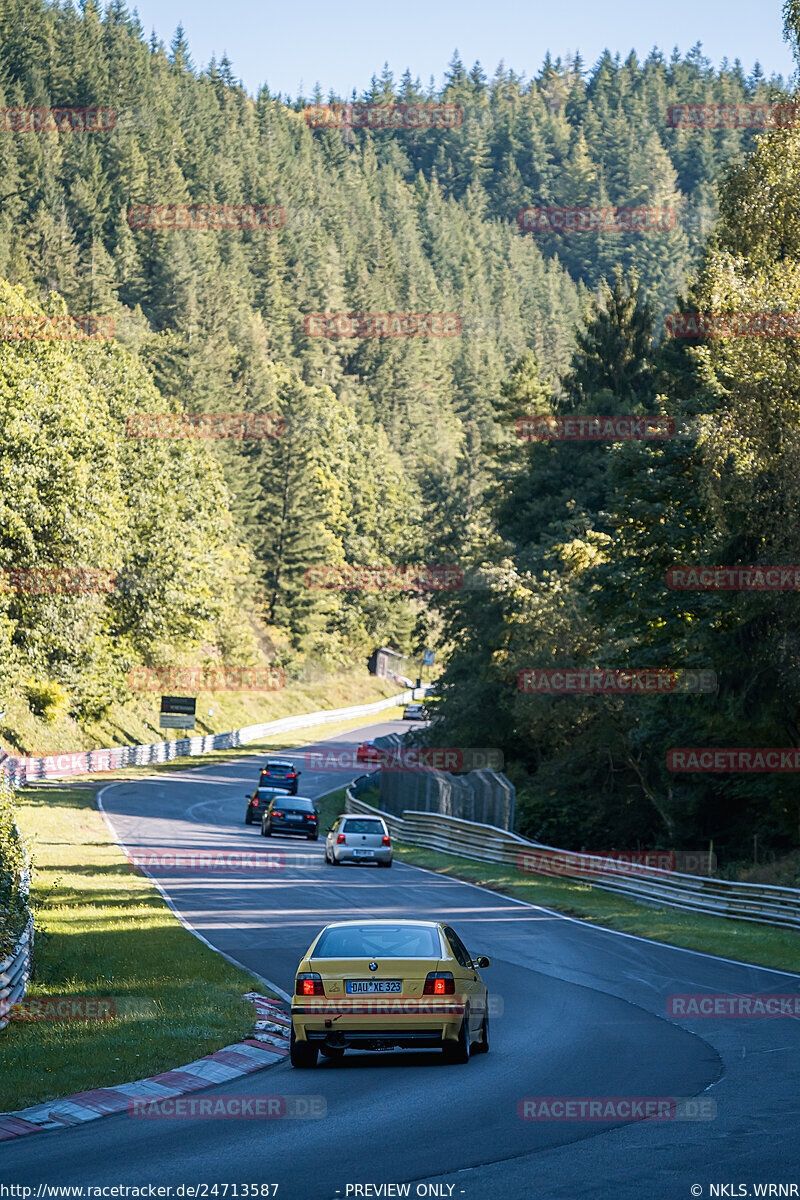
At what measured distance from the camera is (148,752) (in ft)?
228

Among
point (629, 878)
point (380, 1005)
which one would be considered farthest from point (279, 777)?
point (380, 1005)

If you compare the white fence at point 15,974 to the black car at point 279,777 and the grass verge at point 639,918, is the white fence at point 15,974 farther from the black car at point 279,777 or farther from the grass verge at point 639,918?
the black car at point 279,777

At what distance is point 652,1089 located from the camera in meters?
10.5

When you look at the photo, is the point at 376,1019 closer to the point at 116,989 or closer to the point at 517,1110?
the point at 517,1110

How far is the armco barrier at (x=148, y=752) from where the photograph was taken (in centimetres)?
5662

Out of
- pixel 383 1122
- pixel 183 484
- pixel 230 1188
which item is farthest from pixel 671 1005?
pixel 183 484

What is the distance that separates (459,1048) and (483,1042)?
76 centimetres

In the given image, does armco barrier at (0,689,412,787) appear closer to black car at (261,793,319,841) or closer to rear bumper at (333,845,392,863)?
black car at (261,793,319,841)

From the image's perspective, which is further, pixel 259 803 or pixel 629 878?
pixel 259 803

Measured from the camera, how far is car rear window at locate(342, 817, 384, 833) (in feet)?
113

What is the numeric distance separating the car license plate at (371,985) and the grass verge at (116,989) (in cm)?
157

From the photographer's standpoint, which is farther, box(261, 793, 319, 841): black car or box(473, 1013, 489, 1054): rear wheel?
box(261, 793, 319, 841): black car

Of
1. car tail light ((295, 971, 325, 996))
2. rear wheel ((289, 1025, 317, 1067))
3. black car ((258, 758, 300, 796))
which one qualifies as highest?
car tail light ((295, 971, 325, 996))

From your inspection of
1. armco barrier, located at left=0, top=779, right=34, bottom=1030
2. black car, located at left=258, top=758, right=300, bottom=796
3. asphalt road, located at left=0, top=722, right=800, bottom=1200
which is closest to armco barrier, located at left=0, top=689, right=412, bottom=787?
black car, located at left=258, top=758, right=300, bottom=796
